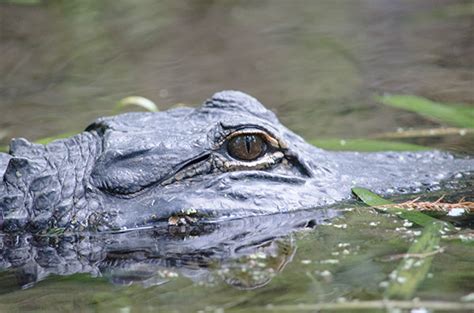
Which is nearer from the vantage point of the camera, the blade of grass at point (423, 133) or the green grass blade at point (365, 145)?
the green grass blade at point (365, 145)

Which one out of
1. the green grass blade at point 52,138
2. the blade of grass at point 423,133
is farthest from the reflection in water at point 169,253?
the blade of grass at point 423,133

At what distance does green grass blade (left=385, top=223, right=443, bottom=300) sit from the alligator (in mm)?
789

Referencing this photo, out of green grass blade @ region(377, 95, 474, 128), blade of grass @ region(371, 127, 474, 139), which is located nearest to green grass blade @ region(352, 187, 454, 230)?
green grass blade @ region(377, 95, 474, 128)

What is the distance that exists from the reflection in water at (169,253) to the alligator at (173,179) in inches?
3.1

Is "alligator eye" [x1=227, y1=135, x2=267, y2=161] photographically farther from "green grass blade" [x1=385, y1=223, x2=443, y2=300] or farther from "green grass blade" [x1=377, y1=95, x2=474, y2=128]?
"green grass blade" [x1=377, y1=95, x2=474, y2=128]

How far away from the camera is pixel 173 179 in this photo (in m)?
4.59

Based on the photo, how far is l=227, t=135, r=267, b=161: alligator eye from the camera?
4.65 m

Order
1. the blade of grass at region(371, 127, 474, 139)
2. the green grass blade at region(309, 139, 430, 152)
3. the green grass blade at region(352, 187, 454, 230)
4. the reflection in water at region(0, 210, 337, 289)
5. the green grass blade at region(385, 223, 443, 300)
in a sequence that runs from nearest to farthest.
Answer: the green grass blade at region(385, 223, 443, 300)
the reflection in water at region(0, 210, 337, 289)
the green grass blade at region(352, 187, 454, 230)
the green grass blade at region(309, 139, 430, 152)
the blade of grass at region(371, 127, 474, 139)

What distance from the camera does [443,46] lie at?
30.0 ft

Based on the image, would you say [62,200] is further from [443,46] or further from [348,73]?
[443,46]

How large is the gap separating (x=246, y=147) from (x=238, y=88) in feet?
11.2

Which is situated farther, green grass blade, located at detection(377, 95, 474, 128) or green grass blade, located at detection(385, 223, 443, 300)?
green grass blade, located at detection(377, 95, 474, 128)

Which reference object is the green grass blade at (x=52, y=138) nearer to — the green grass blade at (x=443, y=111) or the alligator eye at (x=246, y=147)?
the alligator eye at (x=246, y=147)

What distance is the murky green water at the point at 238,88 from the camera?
3.63 metres
